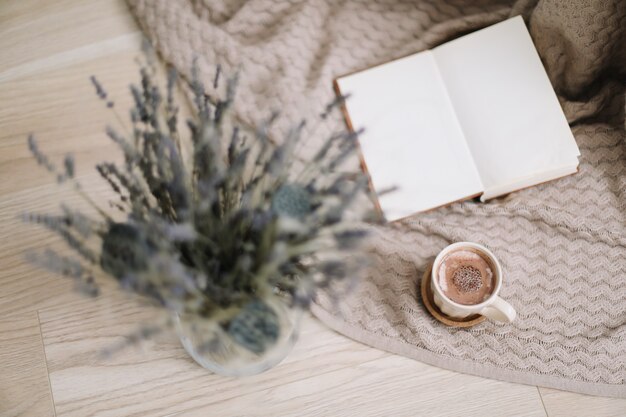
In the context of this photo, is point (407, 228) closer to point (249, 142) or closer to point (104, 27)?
point (249, 142)

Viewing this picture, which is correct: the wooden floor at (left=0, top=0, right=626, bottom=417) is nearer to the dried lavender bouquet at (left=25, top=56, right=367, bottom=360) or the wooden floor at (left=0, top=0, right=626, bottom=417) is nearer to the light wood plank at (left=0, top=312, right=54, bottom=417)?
the light wood plank at (left=0, top=312, right=54, bottom=417)

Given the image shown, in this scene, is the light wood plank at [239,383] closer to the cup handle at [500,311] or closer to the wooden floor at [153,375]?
the wooden floor at [153,375]

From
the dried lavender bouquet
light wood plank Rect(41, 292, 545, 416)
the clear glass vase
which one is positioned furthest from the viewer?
light wood plank Rect(41, 292, 545, 416)

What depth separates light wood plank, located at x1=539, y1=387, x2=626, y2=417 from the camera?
0.78 meters

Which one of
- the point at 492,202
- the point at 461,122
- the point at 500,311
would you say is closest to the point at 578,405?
the point at 500,311

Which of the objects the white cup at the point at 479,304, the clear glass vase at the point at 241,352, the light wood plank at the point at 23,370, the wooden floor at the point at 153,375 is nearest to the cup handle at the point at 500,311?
the white cup at the point at 479,304

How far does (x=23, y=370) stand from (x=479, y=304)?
2.02 ft

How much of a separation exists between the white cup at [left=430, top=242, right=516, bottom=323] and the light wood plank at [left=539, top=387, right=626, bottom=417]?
0.14 m

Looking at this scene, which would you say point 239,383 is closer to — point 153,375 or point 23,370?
point 153,375

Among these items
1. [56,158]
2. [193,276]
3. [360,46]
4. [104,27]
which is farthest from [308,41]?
[193,276]

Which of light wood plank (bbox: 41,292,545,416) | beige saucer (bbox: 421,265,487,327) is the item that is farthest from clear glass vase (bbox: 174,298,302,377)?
beige saucer (bbox: 421,265,487,327)

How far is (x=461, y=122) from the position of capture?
0.87 m

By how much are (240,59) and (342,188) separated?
447 mm

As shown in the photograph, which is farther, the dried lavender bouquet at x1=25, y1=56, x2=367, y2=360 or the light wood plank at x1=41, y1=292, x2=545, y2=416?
the light wood plank at x1=41, y1=292, x2=545, y2=416
